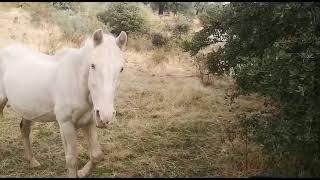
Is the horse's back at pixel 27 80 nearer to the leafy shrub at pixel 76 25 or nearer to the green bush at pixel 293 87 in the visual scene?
the green bush at pixel 293 87

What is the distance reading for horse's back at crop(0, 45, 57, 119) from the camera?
15.4 feet

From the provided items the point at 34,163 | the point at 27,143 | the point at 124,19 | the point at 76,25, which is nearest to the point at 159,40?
the point at 124,19

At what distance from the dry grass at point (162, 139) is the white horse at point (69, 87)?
1.37 ft

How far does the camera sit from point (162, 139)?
6.31 metres

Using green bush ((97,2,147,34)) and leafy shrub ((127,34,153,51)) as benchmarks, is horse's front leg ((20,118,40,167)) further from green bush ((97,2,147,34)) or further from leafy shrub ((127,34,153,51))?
green bush ((97,2,147,34))

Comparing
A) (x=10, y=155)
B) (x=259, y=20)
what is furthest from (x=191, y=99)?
(x=10, y=155)

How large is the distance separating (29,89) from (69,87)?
76 cm

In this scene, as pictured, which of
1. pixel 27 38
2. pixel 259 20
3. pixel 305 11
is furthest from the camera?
pixel 27 38

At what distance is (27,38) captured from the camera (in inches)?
530

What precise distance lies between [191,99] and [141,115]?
131 cm

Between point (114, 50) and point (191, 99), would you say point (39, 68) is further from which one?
point (191, 99)

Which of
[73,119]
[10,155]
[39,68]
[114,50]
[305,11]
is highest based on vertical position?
[305,11]

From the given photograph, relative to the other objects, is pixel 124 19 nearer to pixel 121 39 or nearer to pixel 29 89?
pixel 29 89

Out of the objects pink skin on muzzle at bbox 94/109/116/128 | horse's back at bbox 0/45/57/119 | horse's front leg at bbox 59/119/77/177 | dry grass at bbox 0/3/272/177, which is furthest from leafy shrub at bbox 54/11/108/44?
pink skin on muzzle at bbox 94/109/116/128
